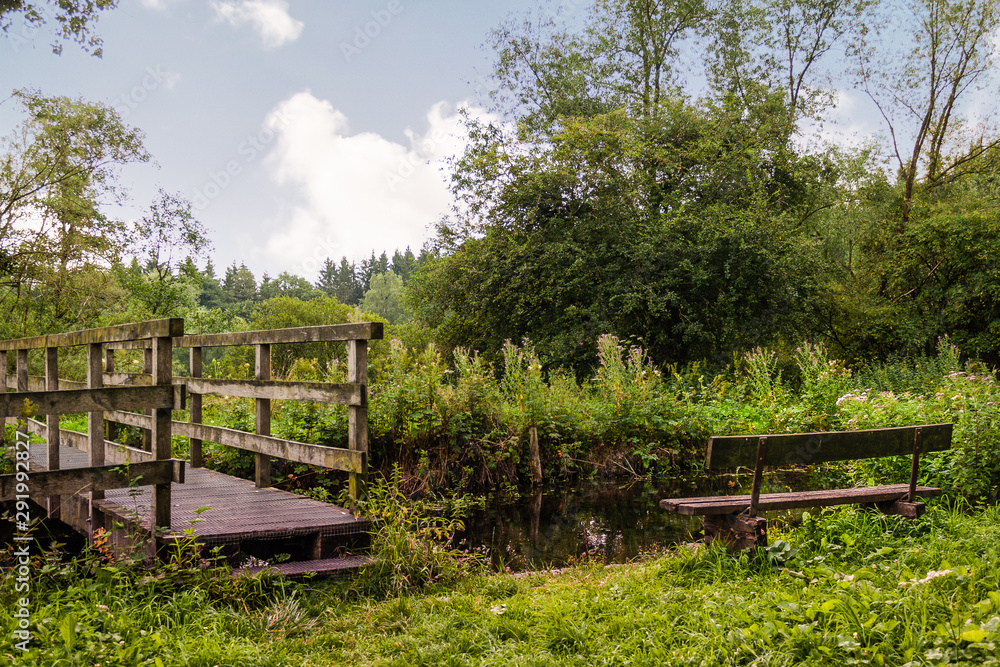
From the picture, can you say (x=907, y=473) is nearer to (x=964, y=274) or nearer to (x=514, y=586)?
(x=514, y=586)

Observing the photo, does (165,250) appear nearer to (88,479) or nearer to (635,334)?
(635,334)

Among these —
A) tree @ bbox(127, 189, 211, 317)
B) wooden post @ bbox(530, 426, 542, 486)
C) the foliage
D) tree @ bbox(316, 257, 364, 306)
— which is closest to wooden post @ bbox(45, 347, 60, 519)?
the foliage

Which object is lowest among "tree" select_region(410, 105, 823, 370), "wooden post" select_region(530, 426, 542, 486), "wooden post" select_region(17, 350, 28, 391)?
"wooden post" select_region(530, 426, 542, 486)

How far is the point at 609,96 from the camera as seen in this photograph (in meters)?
21.1

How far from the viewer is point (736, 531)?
4.53 metres

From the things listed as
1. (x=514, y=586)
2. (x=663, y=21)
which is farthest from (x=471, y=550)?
(x=663, y=21)

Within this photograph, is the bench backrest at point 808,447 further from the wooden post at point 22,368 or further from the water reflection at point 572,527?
the wooden post at point 22,368

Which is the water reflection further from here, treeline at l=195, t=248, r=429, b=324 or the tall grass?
treeline at l=195, t=248, r=429, b=324

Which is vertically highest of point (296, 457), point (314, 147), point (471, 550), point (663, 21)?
point (663, 21)

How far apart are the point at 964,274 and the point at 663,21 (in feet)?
37.9

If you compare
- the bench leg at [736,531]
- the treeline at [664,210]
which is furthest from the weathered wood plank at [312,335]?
the treeline at [664,210]

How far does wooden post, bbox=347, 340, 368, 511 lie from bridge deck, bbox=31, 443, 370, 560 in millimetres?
216

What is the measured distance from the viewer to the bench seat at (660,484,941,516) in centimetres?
444

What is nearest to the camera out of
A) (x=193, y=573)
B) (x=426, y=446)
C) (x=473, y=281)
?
(x=193, y=573)
